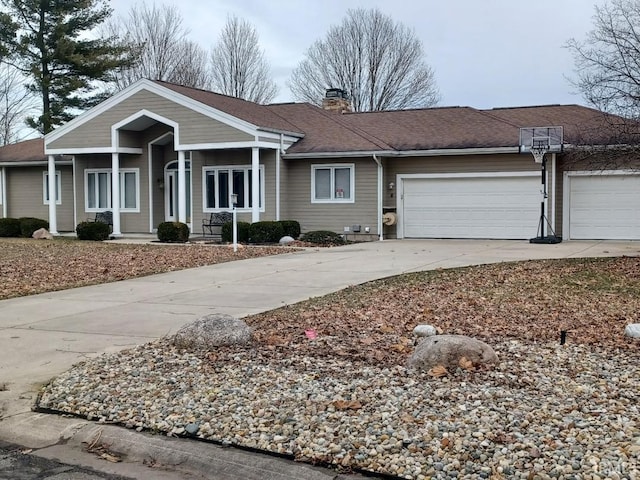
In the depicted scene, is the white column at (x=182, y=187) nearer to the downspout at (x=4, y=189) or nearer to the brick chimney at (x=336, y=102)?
the brick chimney at (x=336, y=102)

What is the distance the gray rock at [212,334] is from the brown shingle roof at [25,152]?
2293 cm

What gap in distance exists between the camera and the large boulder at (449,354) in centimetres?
604

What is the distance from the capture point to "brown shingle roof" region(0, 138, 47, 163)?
1118 inches

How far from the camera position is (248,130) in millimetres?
22312

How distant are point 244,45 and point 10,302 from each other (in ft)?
118

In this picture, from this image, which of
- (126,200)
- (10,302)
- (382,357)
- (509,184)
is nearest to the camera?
(382,357)

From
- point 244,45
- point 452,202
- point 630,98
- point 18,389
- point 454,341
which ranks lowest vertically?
point 18,389

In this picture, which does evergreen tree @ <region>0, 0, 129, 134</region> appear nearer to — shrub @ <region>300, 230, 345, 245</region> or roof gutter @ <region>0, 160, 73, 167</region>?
roof gutter @ <region>0, 160, 73, 167</region>

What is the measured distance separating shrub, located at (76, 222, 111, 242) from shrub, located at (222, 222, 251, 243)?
15.0 ft

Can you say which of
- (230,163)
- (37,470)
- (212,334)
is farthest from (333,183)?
(37,470)

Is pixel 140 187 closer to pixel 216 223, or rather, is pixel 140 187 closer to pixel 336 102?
pixel 216 223

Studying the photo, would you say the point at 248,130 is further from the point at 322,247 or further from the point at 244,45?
the point at 244,45

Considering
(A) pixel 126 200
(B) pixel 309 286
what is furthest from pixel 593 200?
(A) pixel 126 200

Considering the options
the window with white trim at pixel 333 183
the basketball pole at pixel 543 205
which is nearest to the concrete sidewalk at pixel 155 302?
the basketball pole at pixel 543 205
